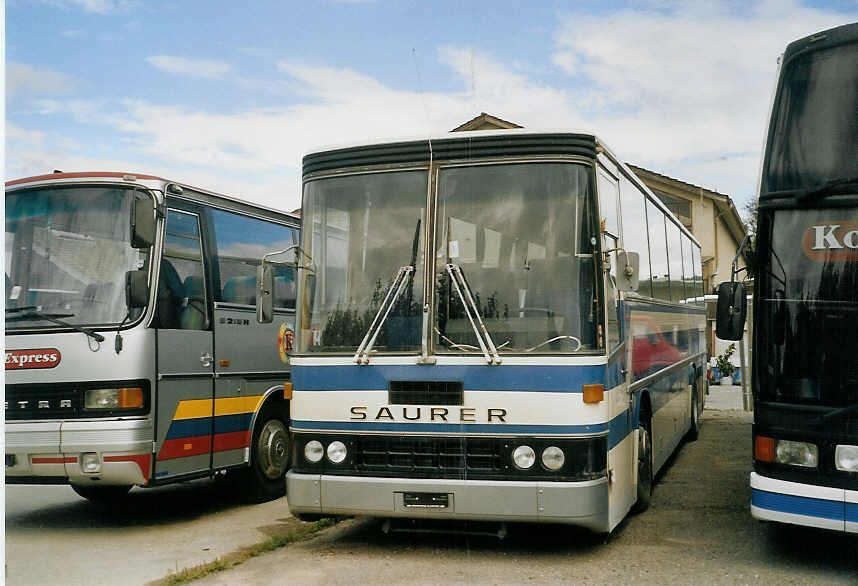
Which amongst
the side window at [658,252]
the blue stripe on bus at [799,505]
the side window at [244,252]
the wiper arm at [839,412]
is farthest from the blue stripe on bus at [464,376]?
the side window at [658,252]

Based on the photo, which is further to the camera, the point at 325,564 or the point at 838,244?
the point at 325,564

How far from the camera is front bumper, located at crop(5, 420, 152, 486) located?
827 cm

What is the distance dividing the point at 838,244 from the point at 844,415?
1.16m

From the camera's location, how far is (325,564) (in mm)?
7176

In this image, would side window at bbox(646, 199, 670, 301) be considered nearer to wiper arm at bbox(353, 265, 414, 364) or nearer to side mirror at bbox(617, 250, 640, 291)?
side mirror at bbox(617, 250, 640, 291)

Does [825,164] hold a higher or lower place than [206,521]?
higher

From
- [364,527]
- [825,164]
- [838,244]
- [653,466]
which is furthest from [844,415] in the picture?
[364,527]

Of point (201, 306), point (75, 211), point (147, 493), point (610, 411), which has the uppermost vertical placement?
point (75, 211)

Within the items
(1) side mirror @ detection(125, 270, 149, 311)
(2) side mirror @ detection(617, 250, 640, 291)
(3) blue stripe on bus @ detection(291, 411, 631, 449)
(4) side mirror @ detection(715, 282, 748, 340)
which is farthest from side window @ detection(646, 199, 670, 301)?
(1) side mirror @ detection(125, 270, 149, 311)

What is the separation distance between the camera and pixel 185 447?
9.01 m

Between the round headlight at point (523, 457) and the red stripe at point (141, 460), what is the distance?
3449 millimetres

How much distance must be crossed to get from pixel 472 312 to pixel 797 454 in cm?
243

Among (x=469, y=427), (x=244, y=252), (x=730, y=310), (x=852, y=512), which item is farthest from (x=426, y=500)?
(x=244, y=252)

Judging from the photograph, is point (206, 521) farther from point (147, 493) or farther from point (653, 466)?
point (653, 466)
